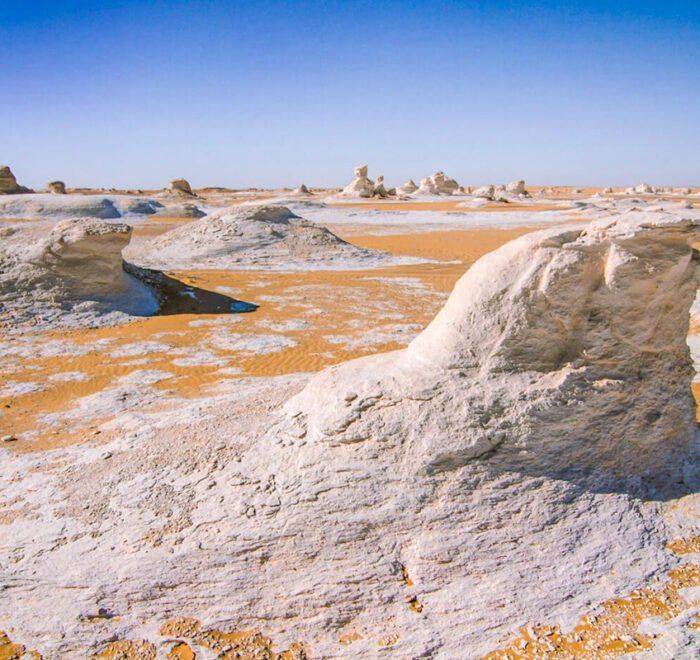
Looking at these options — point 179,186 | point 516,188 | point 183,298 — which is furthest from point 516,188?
point 183,298

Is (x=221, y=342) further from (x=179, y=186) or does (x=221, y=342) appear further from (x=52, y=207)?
(x=179, y=186)

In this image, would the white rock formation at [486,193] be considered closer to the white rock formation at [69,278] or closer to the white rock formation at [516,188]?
the white rock formation at [516,188]

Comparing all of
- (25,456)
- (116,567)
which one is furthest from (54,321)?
(116,567)

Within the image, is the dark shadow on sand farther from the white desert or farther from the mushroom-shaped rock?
the mushroom-shaped rock

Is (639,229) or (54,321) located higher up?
(639,229)

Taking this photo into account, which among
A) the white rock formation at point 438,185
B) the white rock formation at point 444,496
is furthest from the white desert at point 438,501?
the white rock formation at point 438,185

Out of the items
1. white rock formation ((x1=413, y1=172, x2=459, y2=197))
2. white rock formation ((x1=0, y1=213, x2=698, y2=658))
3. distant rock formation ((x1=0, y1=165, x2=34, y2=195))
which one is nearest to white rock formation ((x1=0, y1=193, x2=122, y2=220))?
distant rock formation ((x1=0, y1=165, x2=34, y2=195))

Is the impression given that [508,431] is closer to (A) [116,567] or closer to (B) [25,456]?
(A) [116,567]

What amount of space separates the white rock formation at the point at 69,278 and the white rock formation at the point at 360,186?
34392 millimetres

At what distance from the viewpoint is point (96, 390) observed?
7.18 metres

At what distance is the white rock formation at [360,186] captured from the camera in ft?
145

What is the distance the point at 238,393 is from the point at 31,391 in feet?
10.6

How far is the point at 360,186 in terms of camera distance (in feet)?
148

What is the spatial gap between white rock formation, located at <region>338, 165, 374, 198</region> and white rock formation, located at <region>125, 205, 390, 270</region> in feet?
86.0
